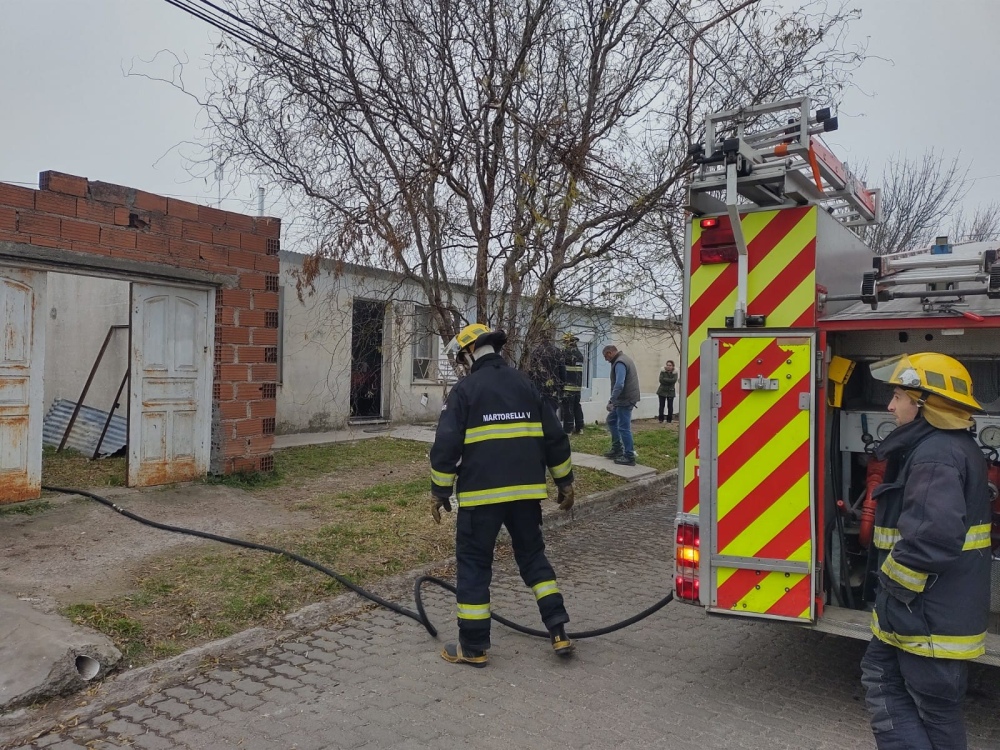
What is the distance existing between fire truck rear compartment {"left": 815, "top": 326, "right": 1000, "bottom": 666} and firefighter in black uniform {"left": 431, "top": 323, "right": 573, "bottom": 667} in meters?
1.53

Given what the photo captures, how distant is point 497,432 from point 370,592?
6.03ft

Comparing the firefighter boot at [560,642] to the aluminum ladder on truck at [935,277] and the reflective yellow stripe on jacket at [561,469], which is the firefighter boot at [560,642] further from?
the aluminum ladder on truck at [935,277]

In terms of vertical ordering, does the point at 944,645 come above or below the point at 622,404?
below

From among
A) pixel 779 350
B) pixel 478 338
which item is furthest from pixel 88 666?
pixel 779 350

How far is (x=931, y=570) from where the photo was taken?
287 centimetres

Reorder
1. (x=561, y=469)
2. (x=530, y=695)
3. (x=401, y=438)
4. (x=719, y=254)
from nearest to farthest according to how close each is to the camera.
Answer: (x=719, y=254), (x=530, y=695), (x=561, y=469), (x=401, y=438)

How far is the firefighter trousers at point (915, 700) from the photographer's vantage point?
2.94m

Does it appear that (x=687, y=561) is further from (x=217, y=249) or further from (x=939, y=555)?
(x=217, y=249)

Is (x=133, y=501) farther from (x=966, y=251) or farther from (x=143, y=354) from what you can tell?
(x=966, y=251)

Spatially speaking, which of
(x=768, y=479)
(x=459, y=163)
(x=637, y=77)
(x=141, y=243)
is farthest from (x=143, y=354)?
(x=768, y=479)

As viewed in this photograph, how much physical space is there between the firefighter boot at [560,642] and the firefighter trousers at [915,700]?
5.78 feet

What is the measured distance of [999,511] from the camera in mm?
4008

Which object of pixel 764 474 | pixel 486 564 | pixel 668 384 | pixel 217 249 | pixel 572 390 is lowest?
pixel 486 564

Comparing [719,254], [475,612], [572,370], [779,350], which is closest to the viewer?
[779,350]
